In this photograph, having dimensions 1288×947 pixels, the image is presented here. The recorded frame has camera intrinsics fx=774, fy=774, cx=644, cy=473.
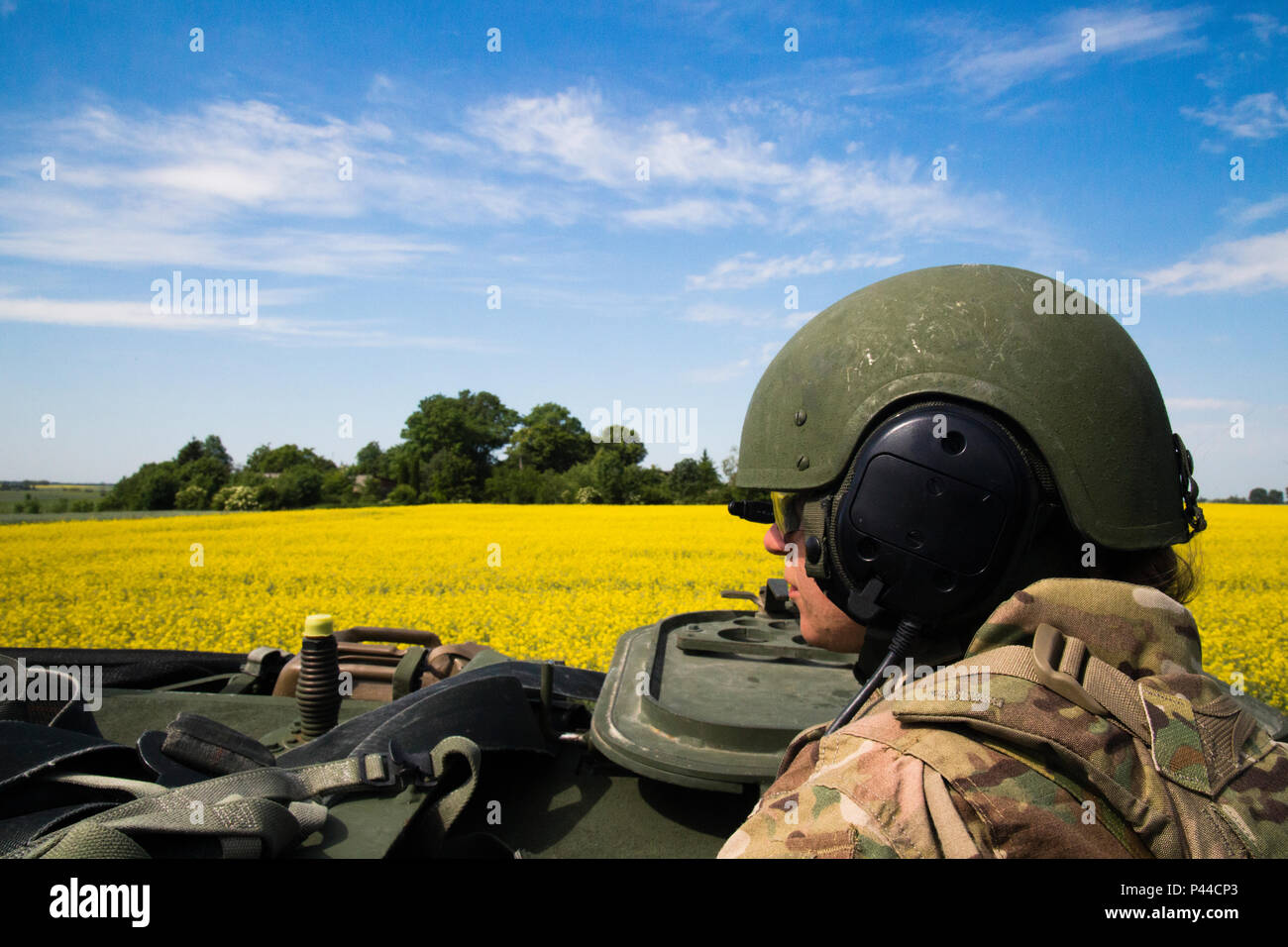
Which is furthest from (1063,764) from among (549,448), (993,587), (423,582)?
(549,448)

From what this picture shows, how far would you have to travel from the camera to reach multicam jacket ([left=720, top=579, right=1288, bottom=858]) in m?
0.98

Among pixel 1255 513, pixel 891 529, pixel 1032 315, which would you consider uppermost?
pixel 1032 315

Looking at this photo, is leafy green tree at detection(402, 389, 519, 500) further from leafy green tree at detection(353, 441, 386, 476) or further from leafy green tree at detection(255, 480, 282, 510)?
leafy green tree at detection(255, 480, 282, 510)

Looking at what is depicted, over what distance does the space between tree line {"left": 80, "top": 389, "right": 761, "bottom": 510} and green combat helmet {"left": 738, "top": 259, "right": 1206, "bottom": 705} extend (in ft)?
82.0

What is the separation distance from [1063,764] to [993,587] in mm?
412

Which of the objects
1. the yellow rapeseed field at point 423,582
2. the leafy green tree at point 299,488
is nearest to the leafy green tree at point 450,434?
the leafy green tree at point 299,488

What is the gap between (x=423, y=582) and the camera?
11.2 metres

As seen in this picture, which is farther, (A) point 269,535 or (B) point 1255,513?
(B) point 1255,513

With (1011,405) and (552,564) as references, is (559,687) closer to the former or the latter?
(1011,405)

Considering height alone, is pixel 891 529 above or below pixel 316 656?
above

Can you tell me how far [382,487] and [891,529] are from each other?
4467 cm

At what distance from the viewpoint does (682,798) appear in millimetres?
2246

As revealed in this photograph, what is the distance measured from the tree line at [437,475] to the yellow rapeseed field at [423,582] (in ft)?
36.7
